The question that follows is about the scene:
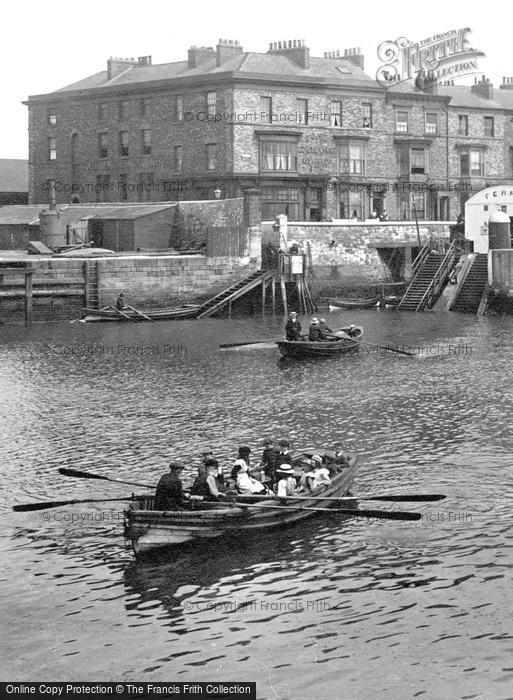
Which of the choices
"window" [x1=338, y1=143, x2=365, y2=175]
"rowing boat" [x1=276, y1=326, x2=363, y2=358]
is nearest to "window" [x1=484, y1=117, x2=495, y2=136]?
"window" [x1=338, y1=143, x2=365, y2=175]

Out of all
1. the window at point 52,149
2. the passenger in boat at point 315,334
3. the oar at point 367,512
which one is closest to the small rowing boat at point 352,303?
the passenger in boat at point 315,334

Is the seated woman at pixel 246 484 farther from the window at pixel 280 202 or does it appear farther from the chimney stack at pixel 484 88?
the chimney stack at pixel 484 88

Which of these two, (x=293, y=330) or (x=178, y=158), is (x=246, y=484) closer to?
(x=293, y=330)

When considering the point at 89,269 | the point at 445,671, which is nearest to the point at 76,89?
the point at 89,269

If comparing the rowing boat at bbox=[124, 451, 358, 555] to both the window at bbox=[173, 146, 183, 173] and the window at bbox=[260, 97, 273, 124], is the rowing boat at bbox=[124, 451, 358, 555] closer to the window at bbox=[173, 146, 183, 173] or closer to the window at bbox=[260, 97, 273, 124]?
the window at bbox=[260, 97, 273, 124]

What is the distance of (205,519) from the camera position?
2280 cm

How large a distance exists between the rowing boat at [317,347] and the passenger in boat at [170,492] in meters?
27.1

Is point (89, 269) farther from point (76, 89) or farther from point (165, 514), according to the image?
point (165, 514)

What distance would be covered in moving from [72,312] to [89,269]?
9.40ft

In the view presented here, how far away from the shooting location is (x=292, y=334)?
165 feet

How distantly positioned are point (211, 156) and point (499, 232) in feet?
73.2

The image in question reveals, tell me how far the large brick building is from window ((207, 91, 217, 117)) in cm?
7

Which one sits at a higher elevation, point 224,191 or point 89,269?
point 224,191

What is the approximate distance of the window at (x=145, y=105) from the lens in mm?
87875
